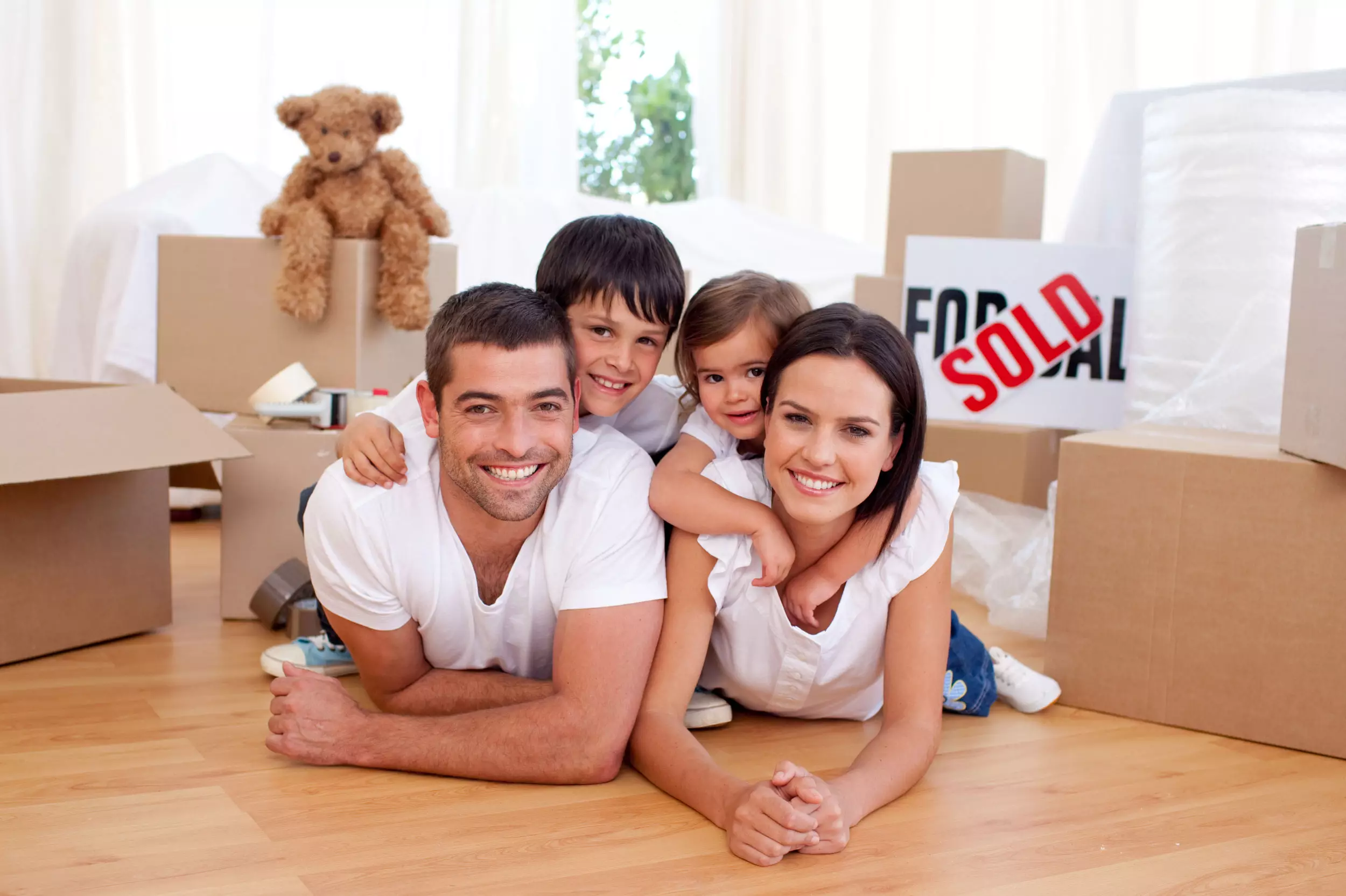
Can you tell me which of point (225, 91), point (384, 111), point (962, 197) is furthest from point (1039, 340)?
point (225, 91)

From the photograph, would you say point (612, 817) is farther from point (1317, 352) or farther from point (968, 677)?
point (1317, 352)

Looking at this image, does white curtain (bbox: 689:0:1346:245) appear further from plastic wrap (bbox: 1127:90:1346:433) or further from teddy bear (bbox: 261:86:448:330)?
teddy bear (bbox: 261:86:448:330)

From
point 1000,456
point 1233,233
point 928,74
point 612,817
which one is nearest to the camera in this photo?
point 612,817

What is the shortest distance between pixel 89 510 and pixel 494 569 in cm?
78

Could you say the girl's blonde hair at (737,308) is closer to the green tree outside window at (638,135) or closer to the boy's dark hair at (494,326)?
the boy's dark hair at (494,326)

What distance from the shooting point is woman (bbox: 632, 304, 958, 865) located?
1.33 meters

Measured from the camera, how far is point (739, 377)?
154 cm

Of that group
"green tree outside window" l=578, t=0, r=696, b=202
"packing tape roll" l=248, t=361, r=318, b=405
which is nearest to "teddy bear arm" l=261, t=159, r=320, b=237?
"packing tape roll" l=248, t=361, r=318, b=405

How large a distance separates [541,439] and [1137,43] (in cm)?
347

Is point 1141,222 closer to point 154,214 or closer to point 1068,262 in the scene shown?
point 1068,262

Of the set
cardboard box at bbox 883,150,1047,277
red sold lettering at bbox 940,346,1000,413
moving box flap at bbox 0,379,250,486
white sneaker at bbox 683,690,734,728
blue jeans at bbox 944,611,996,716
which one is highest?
cardboard box at bbox 883,150,1047,277

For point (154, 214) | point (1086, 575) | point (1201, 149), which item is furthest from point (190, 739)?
point (1201, 149)

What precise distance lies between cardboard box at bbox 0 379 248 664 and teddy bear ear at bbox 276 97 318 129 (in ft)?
2.38

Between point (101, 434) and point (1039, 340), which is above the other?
point (1039, 340)
